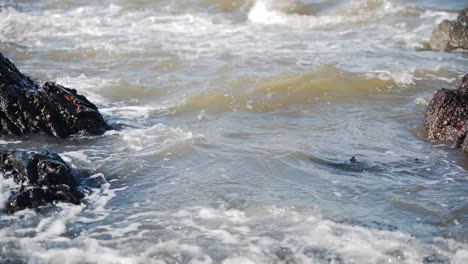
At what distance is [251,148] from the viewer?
7324 millimetres

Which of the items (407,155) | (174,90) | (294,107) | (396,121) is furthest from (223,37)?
(407,155)

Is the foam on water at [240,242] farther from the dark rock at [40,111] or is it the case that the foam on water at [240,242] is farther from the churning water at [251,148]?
the dark rock at [40,111]

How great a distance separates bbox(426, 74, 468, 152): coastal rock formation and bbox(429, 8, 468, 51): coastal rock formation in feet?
14.6

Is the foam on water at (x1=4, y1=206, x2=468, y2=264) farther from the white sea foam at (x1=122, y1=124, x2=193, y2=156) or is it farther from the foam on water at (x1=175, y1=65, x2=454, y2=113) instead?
the foam on water at (x1=175, y1=65, x2=454, y2=113)

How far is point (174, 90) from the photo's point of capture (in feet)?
32.6

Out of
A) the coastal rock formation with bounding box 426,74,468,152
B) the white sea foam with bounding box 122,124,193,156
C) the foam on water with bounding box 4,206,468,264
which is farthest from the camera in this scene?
the coastal rock formation with bounding box 426,74,468,152

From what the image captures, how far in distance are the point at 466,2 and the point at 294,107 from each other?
31.7 feet

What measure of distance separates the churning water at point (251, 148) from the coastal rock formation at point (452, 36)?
410mm

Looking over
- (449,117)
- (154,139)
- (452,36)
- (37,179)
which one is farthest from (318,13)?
(37,179)

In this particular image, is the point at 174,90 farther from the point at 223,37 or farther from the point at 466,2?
the point at 466,2

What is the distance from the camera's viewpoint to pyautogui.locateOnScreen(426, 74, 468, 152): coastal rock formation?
25.0ft

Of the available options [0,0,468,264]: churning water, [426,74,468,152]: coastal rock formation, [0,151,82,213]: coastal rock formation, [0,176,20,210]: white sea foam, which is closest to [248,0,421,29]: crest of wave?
[0,0,468,264]: churning water

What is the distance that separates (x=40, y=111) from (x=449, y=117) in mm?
5140

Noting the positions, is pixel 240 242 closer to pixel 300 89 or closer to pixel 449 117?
pixel 449 117
